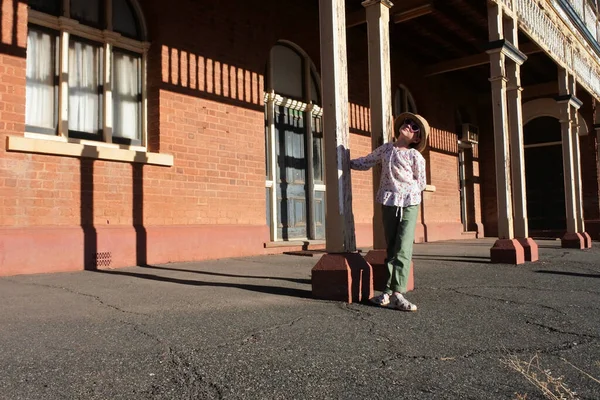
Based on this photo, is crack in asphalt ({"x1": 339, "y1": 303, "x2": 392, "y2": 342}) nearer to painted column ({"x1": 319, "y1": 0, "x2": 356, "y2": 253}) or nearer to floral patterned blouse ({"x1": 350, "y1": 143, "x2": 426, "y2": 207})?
painted column ({"x1": 319, "y1": 0, "x2": 356, "y2": 253})

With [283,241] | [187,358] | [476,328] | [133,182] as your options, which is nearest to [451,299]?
[476,328]

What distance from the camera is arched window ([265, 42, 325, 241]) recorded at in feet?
30.7

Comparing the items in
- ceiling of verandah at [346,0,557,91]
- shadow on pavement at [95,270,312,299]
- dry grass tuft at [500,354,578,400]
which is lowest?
dry grass tuft at [500,354,578,400]

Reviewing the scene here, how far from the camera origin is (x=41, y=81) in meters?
6.27

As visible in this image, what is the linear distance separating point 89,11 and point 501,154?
6.18 metres

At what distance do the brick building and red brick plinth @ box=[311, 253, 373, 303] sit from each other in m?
0.30

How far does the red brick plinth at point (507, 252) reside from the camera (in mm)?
7152

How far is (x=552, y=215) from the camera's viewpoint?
15.9 m

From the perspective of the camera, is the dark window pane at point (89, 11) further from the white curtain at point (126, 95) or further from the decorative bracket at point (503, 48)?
the decorative bracket at point (503, 48)

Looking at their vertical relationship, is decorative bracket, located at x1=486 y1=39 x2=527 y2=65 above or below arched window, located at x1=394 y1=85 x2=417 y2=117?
below

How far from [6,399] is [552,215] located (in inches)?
657

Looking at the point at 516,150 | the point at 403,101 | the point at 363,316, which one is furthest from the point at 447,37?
the point at 363,316

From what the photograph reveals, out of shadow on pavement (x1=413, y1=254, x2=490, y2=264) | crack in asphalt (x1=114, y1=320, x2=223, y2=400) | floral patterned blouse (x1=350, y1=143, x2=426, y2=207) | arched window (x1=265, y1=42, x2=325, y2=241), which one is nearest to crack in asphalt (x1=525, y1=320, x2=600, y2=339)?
floral patterned blouse (x1=350, y1=143, x2=426, y2=207)

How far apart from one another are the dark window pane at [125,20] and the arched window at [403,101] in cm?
751
